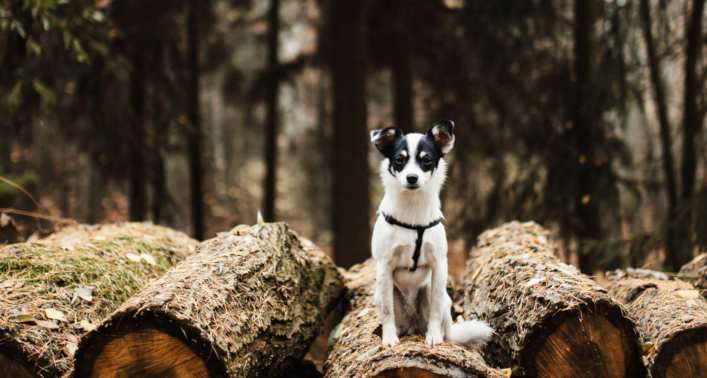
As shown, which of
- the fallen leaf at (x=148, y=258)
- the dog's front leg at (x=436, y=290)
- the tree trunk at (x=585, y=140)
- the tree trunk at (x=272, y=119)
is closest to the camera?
the dog's front leg at (x=436, y=290)

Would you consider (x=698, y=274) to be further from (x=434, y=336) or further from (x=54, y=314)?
(x=54, y=314)

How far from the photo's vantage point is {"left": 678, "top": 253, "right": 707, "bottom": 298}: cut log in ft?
16.6

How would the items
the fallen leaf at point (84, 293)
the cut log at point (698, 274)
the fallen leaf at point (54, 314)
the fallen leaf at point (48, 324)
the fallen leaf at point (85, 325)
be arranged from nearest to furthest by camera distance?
1. the fallen leaf at point (48, 324)
2. the fallen leaf at point (54, 314)
3. the fallen leaf at point (85, 325)
4. the fallen leaf at point (84, 293)
5. the cut log at point (698, 274)

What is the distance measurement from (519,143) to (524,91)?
3.90ft

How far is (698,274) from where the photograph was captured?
5188 mm

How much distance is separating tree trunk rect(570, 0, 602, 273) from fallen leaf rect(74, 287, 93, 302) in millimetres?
6736

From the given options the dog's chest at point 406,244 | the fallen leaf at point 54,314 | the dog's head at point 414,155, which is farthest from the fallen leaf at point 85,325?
the dog's head at point 414,155

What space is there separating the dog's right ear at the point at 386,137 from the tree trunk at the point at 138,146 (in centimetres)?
760

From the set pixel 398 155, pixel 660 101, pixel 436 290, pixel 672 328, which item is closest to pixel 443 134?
pixel 398 155

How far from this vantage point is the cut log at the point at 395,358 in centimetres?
341

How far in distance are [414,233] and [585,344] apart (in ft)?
4.18

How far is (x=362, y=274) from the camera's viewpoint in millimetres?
6281

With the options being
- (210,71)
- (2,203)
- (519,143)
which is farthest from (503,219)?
(210,71)

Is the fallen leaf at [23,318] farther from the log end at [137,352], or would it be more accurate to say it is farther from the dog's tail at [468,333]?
the dog's tail at [468,333]
